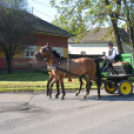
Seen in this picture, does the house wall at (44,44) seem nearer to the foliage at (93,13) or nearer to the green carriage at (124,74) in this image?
the foliage at (93,13)

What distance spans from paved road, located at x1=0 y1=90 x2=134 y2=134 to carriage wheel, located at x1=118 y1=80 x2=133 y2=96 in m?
0.26

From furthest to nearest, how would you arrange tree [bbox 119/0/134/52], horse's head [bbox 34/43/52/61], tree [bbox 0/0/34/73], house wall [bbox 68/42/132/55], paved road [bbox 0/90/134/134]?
Answer: house wall [bbox 68/42/132/55] < tree [bbox 0/0/34/73] < tree [bbox 119/0/134/52] < horse's head [bbox 34/43/52/61] < paved road [bbox 0/90/134/134]

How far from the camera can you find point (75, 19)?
62.4ft

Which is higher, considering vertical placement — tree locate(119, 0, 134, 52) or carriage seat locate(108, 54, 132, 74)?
tree locate(119, 0, 134, 52)

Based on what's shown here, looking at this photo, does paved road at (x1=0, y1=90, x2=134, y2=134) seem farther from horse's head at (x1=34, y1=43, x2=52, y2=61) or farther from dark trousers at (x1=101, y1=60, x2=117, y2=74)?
horse's head at (x1=34, y1=43, x2=52, y2=61)

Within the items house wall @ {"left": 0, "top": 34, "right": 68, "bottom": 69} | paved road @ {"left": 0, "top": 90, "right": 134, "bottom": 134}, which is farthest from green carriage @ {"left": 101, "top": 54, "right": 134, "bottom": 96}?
house wall @ {"left": 0, "top": 34, "right": 68, "bottom": 69}

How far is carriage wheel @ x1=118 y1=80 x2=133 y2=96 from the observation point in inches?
396

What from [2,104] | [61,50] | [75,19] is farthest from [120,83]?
[61,50]

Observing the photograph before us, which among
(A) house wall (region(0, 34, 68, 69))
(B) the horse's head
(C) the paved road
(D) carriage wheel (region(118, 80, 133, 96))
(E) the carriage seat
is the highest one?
(A) house wall (region(0, 34, 68, 69))

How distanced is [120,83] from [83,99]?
1.84m

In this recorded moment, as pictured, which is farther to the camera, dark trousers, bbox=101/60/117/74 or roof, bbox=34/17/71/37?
roof, bbox=34/17/71/37

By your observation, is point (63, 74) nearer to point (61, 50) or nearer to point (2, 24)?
point (2, 24)

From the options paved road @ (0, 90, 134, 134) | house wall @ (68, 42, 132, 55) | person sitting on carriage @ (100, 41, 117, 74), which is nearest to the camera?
paved road @ (0, 90, 134, 134)

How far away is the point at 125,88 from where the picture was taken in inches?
400
